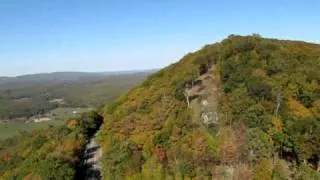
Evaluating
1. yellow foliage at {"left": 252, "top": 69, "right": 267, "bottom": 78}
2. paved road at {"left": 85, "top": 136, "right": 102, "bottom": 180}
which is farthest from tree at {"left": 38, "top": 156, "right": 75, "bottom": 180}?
yellow foliage at {"left": 252, "top": 69, "right": 267, "bottom": 78}

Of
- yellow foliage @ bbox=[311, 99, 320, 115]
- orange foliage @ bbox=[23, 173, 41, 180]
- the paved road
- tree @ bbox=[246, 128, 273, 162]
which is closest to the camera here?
tree @ bbox=[246, 128, 273, 162]

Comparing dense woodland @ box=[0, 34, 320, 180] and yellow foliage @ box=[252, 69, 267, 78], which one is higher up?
yellow foliage @ box=[252, 69, 267, 78]

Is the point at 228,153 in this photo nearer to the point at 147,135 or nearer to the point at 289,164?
the point at 289,164

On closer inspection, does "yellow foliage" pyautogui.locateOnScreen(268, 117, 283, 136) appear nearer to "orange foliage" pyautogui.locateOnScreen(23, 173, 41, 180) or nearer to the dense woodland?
the dense woodland

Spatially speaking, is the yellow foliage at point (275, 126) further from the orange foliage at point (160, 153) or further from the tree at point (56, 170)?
the tree at point (56, 170)

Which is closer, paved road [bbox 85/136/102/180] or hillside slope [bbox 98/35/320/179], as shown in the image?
hillside slope [bbox 98/35/320/179]

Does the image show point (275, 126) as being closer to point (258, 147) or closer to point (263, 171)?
point (258, 147)

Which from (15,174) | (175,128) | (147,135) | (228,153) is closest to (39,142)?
(15,174)
